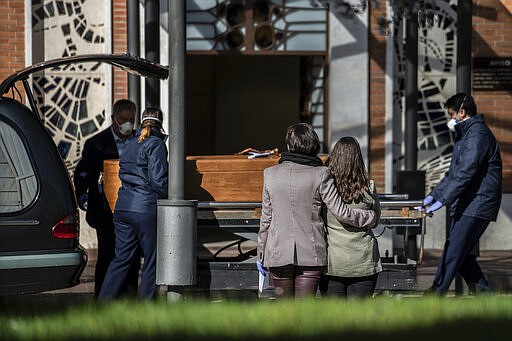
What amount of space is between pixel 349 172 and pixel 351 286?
0.78m

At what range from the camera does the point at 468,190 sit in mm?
A: 10070

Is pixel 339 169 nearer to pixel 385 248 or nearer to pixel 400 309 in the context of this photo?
pixel 400 309

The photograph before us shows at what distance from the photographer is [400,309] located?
6211mm

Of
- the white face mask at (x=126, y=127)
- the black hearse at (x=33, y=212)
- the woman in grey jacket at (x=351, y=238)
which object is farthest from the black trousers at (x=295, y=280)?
the white face mask at (x=126, y=127)

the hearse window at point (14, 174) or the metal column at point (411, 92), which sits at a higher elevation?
the metal column at point (411, 92)

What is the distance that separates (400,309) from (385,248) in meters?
4.13

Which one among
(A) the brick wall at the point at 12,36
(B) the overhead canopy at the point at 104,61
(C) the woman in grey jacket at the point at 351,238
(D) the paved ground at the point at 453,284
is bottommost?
(D) the paved ground at the point at 453,284

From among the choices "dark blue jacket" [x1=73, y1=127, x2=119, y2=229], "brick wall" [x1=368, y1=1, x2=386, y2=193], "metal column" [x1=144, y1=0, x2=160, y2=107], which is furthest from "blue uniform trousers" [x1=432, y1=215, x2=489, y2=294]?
"brick wall" [x1=368, y1=1, x2=386, y2=193]

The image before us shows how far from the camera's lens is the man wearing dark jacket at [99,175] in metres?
9.93

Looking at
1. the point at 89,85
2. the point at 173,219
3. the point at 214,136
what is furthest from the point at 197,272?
the point at 214,136

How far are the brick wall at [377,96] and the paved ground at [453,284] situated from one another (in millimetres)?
1324

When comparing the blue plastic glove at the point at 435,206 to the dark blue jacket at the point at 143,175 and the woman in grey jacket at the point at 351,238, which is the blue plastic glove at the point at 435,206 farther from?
the dark blue jacket at the point at 143,175

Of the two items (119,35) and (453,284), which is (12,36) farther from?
(453,284)

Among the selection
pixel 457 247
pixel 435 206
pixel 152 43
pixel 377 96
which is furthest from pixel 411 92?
pixel 435 206
